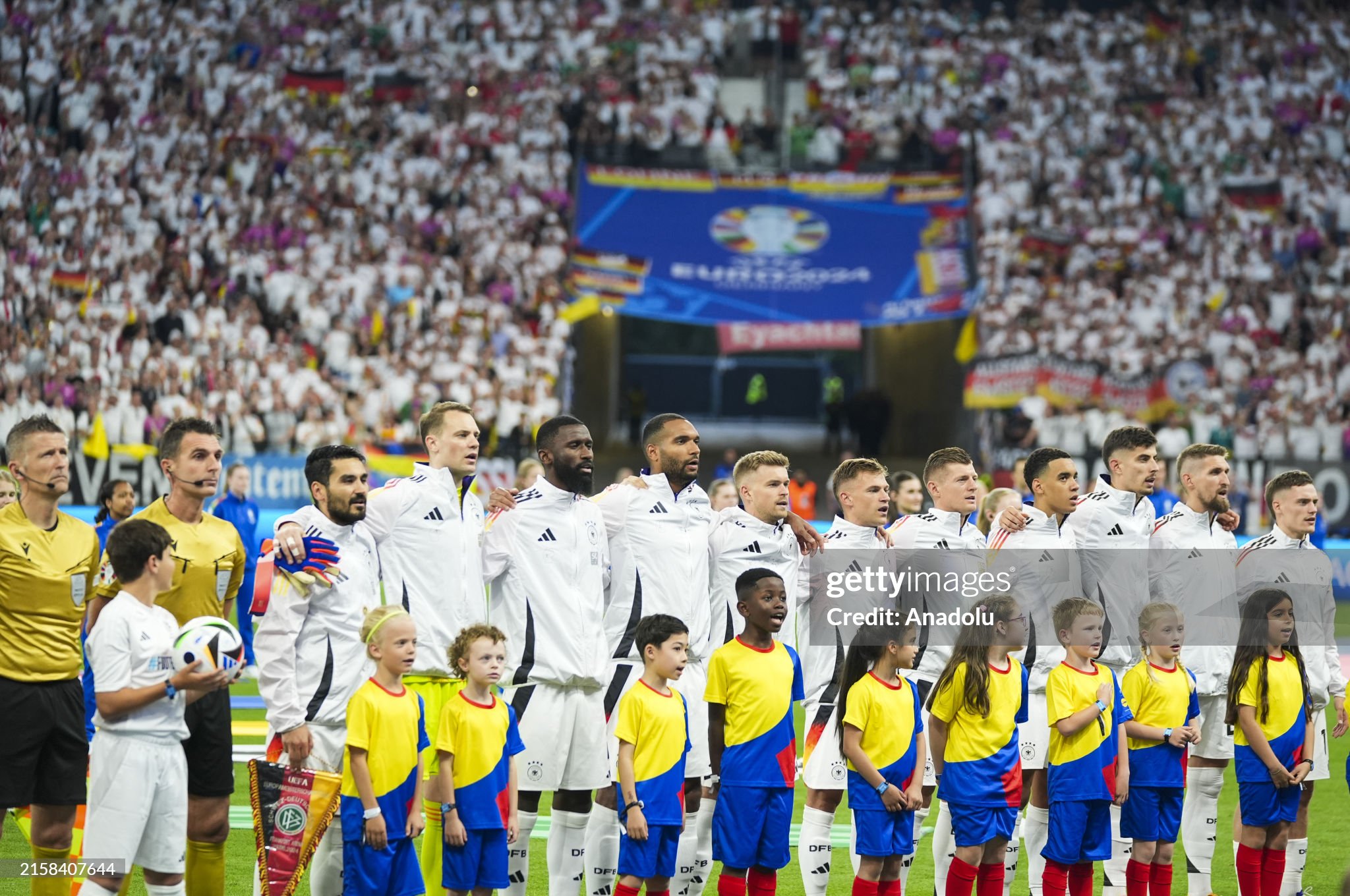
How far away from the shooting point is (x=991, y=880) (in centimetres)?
730

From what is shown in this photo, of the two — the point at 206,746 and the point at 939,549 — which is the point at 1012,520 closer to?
the point at 939,549

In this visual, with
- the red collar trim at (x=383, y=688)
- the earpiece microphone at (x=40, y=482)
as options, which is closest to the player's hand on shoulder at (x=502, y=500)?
the red collar trim at (x=383, y=688)

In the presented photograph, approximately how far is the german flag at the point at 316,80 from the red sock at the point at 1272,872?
2652 centimetres

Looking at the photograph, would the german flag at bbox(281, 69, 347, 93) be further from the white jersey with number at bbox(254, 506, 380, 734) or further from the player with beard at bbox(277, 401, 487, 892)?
the white jersey with number at bbox(254, 506, 380, 734)

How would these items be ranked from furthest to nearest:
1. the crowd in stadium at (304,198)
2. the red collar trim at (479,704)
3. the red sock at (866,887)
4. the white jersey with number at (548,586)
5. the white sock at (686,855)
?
the crowd in stadium at (304,198) < the white sock at (686,855) < the white jersey with number at (548,586) < the red sock at (866,887) < the red collar trim at (479,704)

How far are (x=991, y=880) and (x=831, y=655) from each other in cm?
138

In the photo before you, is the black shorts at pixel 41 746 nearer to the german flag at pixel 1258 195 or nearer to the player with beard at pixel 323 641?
the player with beard at pixel 323 641

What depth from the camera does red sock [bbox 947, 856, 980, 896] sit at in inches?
281

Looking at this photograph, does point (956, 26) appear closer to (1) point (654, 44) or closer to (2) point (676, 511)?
(1) point (654, 44)

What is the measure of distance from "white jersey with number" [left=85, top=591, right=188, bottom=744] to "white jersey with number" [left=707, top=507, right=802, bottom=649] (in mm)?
2893

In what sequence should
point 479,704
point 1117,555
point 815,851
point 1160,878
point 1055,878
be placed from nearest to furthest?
point 479,704 < point 815,851 < point 1055,878 < point 1160,878 < point 1117,555

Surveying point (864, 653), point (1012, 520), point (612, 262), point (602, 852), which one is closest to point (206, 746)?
point (602, 852)

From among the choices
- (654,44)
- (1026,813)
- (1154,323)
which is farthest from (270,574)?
(654,44)

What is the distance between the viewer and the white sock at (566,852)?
717cm
